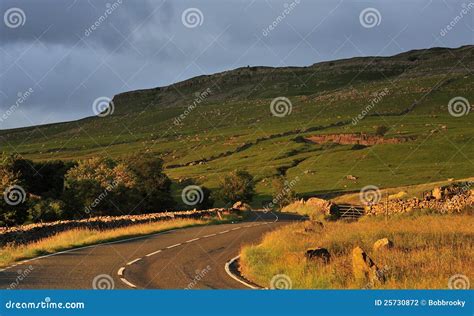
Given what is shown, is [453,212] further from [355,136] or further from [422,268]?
[355,136]

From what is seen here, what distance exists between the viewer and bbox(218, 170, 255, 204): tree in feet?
244

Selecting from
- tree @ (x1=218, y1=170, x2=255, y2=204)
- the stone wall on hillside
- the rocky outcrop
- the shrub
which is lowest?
the stone wall on hillside

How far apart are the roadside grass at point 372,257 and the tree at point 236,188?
48616 millimetres

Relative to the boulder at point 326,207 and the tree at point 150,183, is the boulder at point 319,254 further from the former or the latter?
the tree at point 150,183

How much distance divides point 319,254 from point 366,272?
2.78 meters

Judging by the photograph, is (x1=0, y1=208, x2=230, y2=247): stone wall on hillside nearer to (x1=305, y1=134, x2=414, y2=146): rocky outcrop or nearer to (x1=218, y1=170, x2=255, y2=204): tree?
(x1=218, y1=170, x2=255, y2=204): tree

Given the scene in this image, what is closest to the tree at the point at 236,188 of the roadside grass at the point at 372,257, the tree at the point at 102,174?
the tree at the point at 102,174

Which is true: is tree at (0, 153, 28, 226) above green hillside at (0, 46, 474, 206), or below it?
below

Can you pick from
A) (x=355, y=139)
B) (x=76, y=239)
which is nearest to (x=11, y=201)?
(x=76, y=239)

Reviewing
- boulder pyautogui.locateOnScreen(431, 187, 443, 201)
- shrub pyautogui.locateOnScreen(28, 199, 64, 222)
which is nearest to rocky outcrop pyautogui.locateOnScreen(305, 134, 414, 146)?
boulder pyautogui.locateOnScreen(431, 187, 443, 201)

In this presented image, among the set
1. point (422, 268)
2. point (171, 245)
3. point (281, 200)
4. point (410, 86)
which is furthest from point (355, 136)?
point (422, 268)

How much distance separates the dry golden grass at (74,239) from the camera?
2358cm

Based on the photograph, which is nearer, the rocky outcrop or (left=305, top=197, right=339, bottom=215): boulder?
(left=305, top=197, right=339, bottom=215): boulder

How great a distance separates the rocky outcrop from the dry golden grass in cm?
7678
